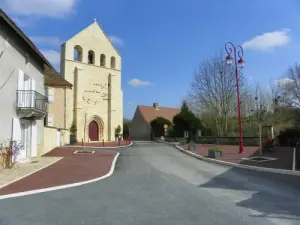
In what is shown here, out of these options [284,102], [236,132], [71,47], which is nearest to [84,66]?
[71,47]

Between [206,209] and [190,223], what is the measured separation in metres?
1.26

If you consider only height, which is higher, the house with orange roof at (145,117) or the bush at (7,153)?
the house with orange roof at (145,117)

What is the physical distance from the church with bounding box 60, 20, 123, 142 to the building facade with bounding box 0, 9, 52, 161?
1988 centimetres

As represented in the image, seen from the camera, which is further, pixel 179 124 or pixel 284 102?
pixel 179 124

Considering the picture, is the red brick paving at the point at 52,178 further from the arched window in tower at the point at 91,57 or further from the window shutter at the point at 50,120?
the arched window in tower at the point at 91,57

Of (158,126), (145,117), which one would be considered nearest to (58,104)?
(158,126)

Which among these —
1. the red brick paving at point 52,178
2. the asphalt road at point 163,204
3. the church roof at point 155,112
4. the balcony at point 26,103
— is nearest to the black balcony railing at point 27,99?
the balcony at point 26,103

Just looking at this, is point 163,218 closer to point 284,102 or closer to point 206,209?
point 206,209

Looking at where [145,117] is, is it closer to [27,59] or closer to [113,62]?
[113,62]

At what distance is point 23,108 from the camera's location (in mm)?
16656

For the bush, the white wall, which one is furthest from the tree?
the bush

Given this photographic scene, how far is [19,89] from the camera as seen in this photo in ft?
55.3

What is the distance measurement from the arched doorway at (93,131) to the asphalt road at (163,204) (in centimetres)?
3139

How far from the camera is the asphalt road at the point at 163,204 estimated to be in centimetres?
634
